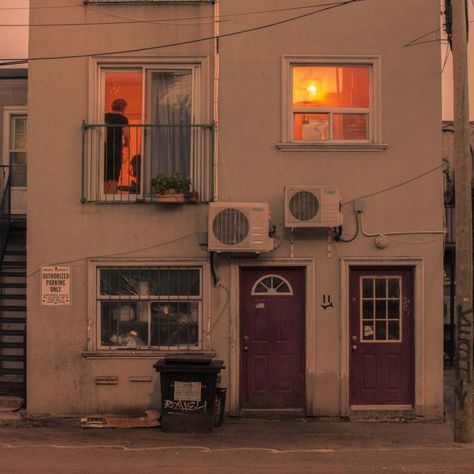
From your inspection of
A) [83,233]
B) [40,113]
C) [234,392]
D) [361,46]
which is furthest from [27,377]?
[361,46]

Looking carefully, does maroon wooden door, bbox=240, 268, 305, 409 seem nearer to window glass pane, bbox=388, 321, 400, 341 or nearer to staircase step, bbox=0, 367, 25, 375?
window glass pane, bbox=388, 321, 400, 341

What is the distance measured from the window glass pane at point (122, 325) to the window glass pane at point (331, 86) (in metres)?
3.90

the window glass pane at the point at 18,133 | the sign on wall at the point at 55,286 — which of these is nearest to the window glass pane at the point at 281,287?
the sign on wall at the point at 55,286

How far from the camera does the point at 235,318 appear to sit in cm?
1221

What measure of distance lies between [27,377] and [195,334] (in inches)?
98.2

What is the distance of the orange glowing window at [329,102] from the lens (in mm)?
12445

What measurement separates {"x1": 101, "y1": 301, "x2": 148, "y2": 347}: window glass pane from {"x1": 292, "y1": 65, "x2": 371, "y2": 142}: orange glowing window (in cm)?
355

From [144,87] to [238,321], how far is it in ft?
12.2

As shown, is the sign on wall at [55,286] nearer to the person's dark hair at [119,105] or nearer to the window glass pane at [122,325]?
the window glass pane at [122,325]

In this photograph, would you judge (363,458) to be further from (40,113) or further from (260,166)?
(40,113)

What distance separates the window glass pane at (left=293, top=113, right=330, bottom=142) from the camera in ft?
40.8

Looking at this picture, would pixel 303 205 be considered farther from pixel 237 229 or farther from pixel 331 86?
pixel 331 86

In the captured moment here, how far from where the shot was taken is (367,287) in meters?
12.4

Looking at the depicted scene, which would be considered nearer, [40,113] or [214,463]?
[214,463]
